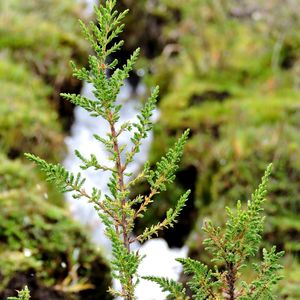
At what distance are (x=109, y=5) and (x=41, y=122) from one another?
13.5 feet

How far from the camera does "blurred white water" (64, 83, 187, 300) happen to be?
14.1 feet

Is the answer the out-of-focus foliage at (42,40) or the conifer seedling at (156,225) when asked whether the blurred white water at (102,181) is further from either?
the conifer seedling at (156,225)

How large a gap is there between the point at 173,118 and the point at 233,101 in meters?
0.68

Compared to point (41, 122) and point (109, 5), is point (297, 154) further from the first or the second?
point (109, 5)

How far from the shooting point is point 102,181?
5852mm

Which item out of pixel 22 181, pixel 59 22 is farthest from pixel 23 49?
pixel 22 181

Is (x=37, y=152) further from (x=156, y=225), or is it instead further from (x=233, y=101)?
(x=156, y=225)

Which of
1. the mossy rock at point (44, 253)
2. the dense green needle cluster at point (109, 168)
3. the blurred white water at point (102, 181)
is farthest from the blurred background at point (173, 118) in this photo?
the dense green needle cluster at point (109, 168)

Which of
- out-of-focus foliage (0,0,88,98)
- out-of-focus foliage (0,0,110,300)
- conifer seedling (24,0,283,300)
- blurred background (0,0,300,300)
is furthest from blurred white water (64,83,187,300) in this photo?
conifer seedling (24,0,283,300)

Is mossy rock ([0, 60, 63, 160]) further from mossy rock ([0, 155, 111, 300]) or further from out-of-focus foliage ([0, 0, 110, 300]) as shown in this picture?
mossy rock ([0, 155, 111, 300])

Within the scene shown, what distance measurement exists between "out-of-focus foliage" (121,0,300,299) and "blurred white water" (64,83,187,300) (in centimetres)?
30

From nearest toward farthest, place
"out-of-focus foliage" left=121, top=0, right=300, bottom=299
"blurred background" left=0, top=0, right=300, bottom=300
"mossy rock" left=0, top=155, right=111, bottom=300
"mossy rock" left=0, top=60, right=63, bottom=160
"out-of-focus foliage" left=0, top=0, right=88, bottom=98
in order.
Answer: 1. "mossy rock" left=0, top=155, right=111, bottom=300
2. "blurred background" left=0, top=0, right=300, bottom=300
3. "out-of-focus foliage" left=121, top=0, right=300, bottom=299
4. "mossy rock" left=0, top=60, right=63, bottom=160
5. "out-of-focus foliage" left=0, top=0, right=88, bottom=98

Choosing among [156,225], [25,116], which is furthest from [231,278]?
[25,116]

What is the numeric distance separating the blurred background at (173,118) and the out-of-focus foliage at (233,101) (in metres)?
0.01
